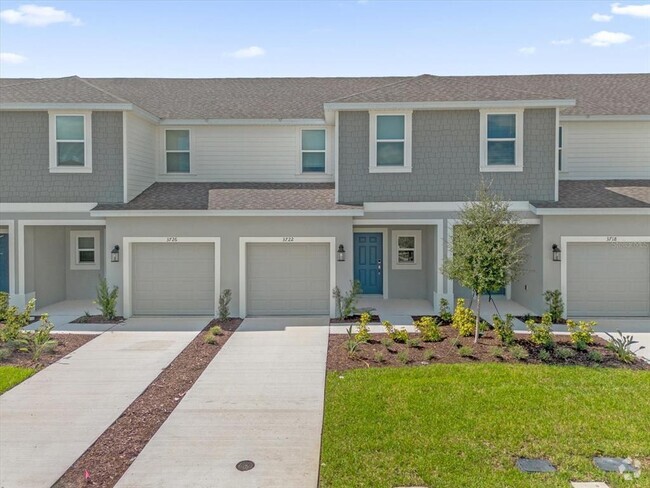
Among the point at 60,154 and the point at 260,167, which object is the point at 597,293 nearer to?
the point at 260,167

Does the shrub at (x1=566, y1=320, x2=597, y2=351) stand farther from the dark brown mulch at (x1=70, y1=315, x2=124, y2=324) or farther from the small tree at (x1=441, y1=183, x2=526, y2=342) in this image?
the dark brown mulch at (x1=70, y1=315, x2=124, y2=324)

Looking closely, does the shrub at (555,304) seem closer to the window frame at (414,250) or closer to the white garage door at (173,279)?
the window frame at (414,250)

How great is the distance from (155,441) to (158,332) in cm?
585

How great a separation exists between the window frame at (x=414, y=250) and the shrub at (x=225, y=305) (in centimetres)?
573

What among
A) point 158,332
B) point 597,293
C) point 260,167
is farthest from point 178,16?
point 597,293

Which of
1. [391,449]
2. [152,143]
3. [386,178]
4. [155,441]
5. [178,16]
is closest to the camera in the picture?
[391,449]

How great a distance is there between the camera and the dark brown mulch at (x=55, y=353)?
876cm

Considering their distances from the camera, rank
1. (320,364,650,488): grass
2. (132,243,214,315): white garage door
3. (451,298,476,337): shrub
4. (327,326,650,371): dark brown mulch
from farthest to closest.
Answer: (132,243,214,315): white garage door, (451,298,476,337): shrub, (327,326,650,371): dark brown mulch, (320,364,650,488): grass

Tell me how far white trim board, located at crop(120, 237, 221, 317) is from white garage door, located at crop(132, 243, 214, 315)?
0.17 metres

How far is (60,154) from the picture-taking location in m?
13.2

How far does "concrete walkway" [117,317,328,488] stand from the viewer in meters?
4.96

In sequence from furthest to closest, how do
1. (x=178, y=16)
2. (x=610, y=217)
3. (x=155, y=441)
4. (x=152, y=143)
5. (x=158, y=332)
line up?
(x=152, y=143) < (x=178, y=16) < (x=610, y=217) < (x=158, y=332) < (x=155, y=441)

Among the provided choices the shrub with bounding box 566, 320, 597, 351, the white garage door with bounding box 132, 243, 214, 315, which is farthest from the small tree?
the white garage door with bounding box 132, 243, 214, 315

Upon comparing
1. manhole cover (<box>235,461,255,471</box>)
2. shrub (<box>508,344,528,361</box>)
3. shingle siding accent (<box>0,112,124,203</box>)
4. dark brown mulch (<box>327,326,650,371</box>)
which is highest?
shingle siding accent (<box>0,112,124,203</box>)
